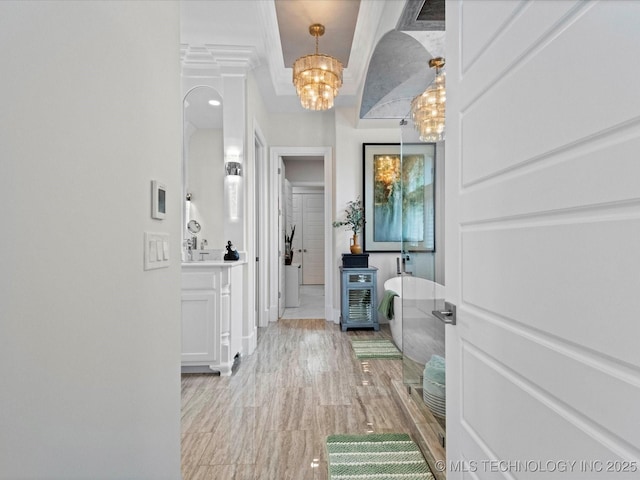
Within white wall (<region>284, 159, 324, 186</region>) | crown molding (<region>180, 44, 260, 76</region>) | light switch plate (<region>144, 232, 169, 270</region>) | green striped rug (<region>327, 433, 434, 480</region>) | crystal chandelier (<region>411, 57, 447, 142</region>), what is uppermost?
crown molding (<region>180, 44, 260, 76</region>)

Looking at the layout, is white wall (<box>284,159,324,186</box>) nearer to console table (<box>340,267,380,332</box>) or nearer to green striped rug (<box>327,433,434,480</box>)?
console table (<box>340,267,380,332</box>)

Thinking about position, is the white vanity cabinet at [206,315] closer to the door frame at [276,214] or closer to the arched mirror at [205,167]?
the arched mirror at [205,167]

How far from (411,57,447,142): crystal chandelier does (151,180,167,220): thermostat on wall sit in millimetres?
1745

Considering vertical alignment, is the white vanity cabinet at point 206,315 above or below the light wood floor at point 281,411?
above

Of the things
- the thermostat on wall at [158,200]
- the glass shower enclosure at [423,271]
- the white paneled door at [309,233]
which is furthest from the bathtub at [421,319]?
the white paneled door at [309,233]

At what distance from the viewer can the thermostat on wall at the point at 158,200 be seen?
1223 millimetres

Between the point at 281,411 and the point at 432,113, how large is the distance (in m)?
2.26

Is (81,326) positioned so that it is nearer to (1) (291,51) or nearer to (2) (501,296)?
(2) (501,296)

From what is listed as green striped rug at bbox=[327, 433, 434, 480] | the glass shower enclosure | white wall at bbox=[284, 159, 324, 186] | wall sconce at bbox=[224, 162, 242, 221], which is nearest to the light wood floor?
green striped rug at bbox=[327, 433, 434, 480]

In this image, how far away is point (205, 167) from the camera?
11.9 ft

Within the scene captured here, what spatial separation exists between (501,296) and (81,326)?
39.6 inches

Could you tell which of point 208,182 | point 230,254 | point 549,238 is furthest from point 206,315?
point 549,238

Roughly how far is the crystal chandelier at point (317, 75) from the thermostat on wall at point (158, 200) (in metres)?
2.57

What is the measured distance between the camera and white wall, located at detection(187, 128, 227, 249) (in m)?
3.61
